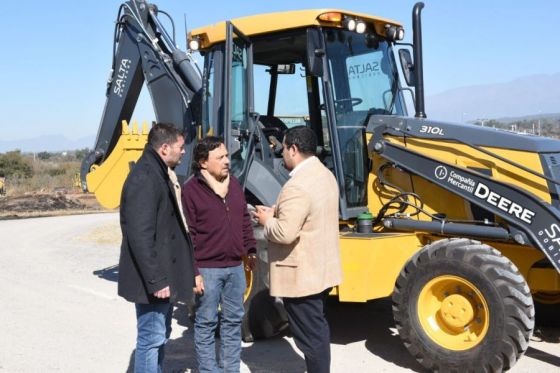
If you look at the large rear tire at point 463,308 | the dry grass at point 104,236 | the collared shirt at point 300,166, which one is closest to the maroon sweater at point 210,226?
the collared shirt at point 300,166

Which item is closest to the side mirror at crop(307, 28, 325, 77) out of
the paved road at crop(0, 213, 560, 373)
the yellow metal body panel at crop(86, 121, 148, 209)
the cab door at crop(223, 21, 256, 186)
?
the cab door at crop(223, 21, 256, 186)

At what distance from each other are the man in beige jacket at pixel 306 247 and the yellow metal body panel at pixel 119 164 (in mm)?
4116

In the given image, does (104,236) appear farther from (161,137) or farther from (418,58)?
(161,137)

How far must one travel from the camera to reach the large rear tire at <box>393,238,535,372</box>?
4781 mm

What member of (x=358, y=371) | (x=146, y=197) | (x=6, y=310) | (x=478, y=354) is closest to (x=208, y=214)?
(x=146, y=197)

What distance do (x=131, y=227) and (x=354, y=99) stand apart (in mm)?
2899

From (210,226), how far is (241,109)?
6.76 feet

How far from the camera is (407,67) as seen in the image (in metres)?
6.28

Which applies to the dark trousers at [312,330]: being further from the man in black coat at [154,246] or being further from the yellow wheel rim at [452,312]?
the yellow wheel rim at [452,312]

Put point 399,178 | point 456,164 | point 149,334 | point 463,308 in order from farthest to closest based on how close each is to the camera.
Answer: point 399,178 → point 456,164 → point 463,308 → point 149,334

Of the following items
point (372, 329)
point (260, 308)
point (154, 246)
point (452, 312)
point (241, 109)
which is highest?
point (241, 109)

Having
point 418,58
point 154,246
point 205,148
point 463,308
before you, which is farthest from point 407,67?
point 154,246

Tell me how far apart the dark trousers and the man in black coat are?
0.70 meters

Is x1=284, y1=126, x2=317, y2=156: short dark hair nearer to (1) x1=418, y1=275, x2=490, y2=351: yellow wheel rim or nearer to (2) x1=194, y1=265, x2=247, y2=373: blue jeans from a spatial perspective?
(2) x1=194, y1=265, x2=247, y2=373: blue jeans
